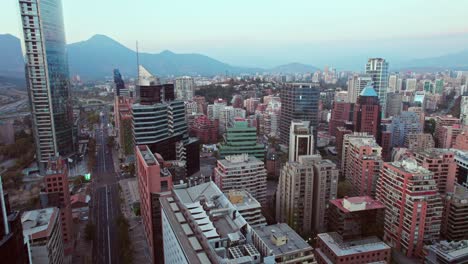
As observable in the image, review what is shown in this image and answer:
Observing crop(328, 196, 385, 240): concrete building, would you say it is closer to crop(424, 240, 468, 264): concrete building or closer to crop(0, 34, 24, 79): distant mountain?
crop(424, 240, 468, 264): concrete building

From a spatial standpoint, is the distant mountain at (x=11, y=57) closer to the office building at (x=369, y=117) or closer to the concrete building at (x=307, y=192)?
the concrete building at (x=307, y=192)

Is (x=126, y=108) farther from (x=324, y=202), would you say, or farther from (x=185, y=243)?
(x=185, y=243)

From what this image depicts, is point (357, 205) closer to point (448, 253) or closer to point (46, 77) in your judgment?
point (448, 253)

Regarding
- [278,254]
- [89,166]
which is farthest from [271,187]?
[89,166]

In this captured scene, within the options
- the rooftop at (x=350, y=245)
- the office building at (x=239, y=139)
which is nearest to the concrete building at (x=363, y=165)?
the rooftop at (x=350, y=245)

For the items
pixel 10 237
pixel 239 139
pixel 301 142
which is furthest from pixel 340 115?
pixel 10 237

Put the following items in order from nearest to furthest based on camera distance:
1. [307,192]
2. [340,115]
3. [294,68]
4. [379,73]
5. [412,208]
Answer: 1. [412,208]
2. [307,192]
3. [340,115]
4. [379,73]
5. [294,68]
